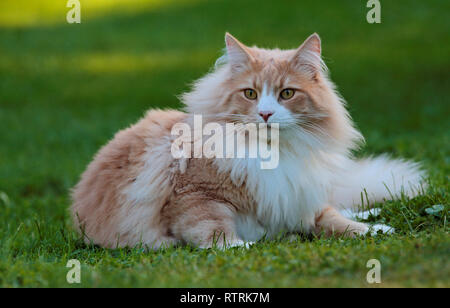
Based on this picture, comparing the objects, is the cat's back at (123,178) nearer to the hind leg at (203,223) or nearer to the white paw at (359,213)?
the hind leg at (203,223)

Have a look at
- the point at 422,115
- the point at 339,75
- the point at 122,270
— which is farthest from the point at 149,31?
the point at 122,270

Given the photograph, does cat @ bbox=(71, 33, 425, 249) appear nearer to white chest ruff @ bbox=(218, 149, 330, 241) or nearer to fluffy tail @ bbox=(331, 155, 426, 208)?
white chest ruff @ bbox=(218, 149, 330, 241)

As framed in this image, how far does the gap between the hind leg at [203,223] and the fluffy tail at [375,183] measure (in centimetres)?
117

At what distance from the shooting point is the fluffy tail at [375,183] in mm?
5238

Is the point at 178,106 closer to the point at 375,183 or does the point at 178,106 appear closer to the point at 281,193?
the point at 375,183

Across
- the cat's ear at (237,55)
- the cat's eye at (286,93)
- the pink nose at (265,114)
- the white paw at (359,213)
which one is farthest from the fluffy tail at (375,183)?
the cat's ear at (237,55)

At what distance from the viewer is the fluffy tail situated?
524cm

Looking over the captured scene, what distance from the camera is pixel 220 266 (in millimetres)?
3760

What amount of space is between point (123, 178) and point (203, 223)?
33.5 inches

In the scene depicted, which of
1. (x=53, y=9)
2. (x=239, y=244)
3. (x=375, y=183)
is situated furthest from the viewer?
(x=53, y=9)

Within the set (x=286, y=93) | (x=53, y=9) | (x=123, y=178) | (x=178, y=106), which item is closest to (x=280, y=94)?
(x=286, y=93)

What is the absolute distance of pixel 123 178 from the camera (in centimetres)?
484

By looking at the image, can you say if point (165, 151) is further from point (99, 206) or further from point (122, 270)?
point (122, 270)

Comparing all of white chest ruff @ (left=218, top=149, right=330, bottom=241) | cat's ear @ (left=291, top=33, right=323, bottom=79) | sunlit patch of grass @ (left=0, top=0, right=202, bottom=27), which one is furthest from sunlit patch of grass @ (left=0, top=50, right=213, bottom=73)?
white chest ruff @ (left=218, top=149, right=330, bottom=241)
